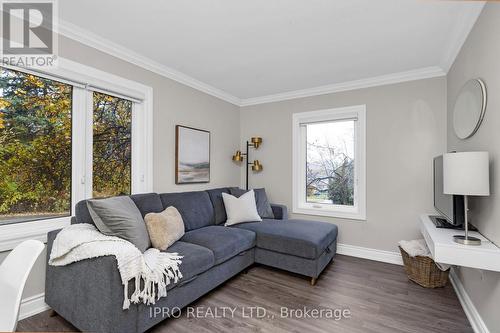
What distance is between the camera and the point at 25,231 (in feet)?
6.69

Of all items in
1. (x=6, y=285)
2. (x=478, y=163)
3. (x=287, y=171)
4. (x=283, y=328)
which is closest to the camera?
(x=6, y=285)

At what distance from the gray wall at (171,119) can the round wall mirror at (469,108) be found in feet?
9.87

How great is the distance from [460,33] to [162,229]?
3182mm

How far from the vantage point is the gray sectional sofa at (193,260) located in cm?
164

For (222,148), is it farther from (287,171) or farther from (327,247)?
(327,247)

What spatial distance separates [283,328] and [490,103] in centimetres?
220

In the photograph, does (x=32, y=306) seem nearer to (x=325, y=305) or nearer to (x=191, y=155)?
(x=191, y=155)

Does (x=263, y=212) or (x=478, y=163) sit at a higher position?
(x=478, y=163)

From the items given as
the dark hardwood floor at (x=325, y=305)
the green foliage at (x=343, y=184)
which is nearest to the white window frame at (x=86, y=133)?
the dark hardwood floor at (x=325, y=305)

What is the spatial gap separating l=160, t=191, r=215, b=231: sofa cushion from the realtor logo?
5.42 feet

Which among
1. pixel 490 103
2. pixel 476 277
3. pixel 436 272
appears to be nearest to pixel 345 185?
pixel 436 272

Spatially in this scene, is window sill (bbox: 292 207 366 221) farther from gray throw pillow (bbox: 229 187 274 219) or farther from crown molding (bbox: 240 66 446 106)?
crown molding (bbox: 240 66 446 106)

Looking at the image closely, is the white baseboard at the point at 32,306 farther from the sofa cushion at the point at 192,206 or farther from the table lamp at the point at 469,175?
the table lamp at the point at 469,175

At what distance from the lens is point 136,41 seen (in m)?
2.50
